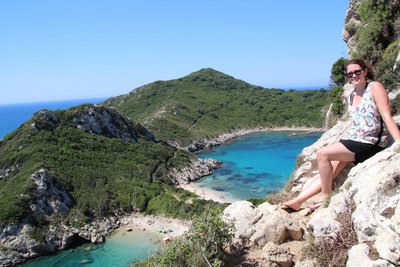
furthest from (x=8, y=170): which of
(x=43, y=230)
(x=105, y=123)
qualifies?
(x=105, y=123)

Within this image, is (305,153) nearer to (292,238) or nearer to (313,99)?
(292,238)

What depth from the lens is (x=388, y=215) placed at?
495 centimetres

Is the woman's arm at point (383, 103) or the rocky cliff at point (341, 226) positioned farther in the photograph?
the woman's arm at point (383, 103)

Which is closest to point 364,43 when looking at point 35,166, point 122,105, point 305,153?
point 305,153

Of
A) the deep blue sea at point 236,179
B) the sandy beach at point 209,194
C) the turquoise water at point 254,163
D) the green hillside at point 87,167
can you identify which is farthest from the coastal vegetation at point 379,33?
the sandy beach at point 209,194

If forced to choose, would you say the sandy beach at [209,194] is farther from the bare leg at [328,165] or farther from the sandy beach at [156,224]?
the bare leg at [328,165]

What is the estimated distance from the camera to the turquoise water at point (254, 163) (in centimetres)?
6956

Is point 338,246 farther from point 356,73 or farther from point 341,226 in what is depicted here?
point 356,73

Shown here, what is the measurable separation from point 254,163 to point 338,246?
A: 88829 mm

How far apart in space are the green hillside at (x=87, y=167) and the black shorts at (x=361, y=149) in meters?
45.1

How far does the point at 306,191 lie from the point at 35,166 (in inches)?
2378

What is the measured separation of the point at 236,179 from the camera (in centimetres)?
7712

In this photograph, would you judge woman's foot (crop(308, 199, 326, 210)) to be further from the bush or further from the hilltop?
the hilltop

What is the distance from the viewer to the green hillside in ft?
178
